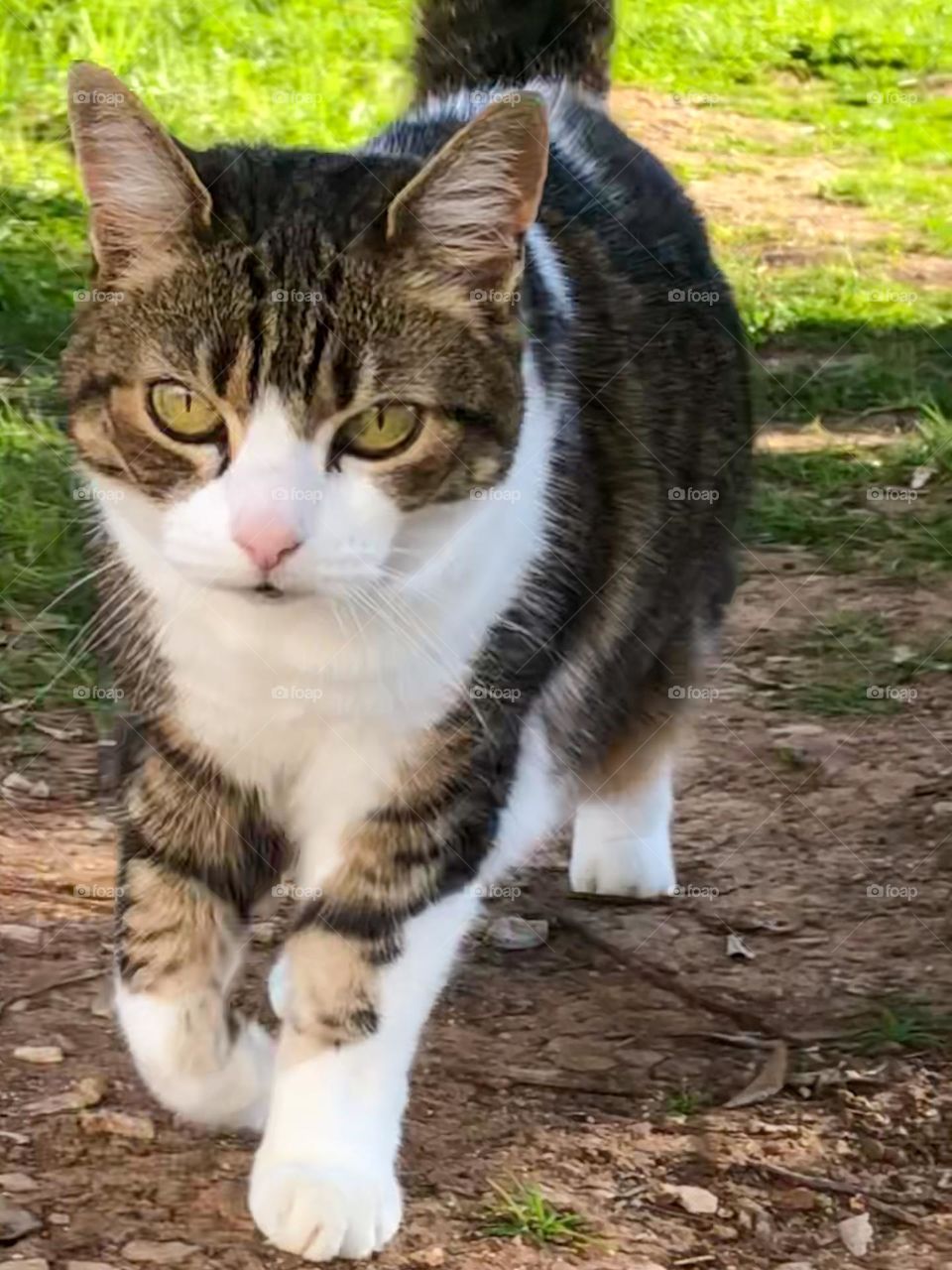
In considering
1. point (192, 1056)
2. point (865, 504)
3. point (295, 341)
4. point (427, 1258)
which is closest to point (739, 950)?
point (427, 1258)

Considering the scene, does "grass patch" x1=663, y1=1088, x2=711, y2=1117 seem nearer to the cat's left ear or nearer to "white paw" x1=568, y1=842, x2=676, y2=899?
"white paw" x1=568, y1=842, x2=676, y2=899

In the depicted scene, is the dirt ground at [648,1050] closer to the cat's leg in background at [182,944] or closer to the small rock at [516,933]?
the small rock at [516,933]

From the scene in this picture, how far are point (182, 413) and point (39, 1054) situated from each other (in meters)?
0.97

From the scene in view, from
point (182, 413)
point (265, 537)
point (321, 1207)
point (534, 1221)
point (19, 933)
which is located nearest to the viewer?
point (265, 537)

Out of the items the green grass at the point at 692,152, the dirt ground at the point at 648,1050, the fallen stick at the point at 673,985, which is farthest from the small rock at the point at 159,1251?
the green grass at the point at 692,152

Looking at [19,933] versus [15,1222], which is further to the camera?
[19,933]

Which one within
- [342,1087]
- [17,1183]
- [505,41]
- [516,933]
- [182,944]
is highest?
[505,41]

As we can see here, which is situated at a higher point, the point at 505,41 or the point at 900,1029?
the point at 505,41

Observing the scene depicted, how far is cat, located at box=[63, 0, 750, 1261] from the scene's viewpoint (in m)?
2.08

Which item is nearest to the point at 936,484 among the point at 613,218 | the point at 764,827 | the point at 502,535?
the point at 764,827

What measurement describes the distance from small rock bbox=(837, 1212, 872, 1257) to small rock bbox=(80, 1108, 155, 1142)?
0.84 meters

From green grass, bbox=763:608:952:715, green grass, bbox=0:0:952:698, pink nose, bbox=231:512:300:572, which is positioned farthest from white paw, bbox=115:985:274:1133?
green grass, bbox=763:608:952:715

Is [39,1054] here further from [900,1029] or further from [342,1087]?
[900,1029]

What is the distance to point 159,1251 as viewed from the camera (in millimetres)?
2250
